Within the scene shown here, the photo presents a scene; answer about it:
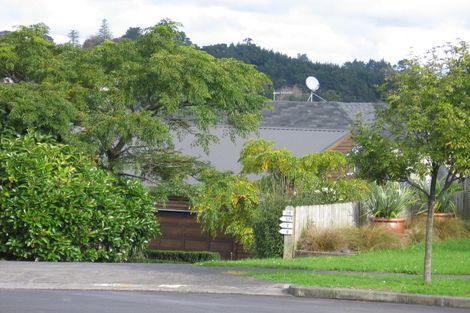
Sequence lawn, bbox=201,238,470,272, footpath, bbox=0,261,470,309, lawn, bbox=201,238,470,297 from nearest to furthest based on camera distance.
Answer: footpath, bbox=0,261,470,309
lawn, bbox=201,238,470,297
lawn, bbox=201,238,470,272

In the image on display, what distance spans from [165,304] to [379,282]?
400 cm

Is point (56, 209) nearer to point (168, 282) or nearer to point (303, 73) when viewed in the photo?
point (168, 282)

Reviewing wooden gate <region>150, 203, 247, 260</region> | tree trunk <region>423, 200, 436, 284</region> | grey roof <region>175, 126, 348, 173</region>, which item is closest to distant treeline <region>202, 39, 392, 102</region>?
grey roof <region>175, 126, 348, 173</region>

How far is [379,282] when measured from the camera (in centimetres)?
1530

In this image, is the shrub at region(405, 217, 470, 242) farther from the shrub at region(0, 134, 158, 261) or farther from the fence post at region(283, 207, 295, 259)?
the shrub at region(0, 134, 158, 261)

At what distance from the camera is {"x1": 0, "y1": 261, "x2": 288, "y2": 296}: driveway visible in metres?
15.1

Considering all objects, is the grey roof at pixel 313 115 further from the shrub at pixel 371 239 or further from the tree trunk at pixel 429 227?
the tree trunk at pixel 429 227

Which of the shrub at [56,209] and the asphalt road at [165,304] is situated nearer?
the asphalt road at [165,304]

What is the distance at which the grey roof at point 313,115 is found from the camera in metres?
39.8

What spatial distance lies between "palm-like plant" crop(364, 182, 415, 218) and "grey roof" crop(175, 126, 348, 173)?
10780 millimetres

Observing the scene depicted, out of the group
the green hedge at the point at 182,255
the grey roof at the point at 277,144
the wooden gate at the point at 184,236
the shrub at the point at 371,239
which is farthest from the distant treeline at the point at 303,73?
the shrub at the point at 371,239

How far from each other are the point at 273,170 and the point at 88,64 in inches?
248

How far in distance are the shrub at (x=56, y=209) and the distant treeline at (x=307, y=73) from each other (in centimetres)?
5254

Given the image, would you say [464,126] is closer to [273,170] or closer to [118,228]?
[118,228]
